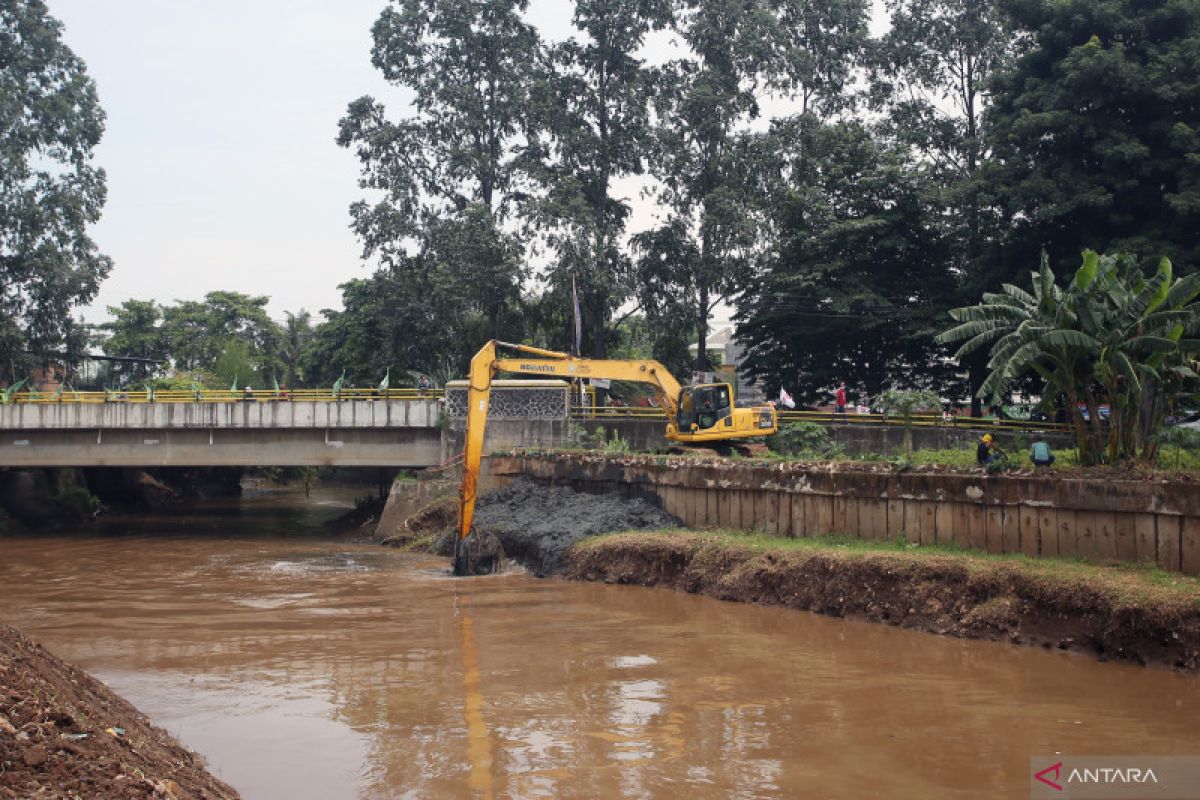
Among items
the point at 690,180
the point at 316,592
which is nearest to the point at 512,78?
the point at 690,180

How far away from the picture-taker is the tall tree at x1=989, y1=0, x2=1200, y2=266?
2658 cm

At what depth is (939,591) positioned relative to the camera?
16375 millimetres

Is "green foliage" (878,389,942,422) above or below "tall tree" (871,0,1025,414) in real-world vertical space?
below

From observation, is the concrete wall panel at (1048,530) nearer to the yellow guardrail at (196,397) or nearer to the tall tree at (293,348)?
the yellow guardrail at (196,397)

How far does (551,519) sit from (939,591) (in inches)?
423

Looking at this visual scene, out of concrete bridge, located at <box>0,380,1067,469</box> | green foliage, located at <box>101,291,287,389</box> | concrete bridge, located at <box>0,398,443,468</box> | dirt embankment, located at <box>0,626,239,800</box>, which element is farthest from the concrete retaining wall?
green foliage, located at <box>101,291,287,389</box>

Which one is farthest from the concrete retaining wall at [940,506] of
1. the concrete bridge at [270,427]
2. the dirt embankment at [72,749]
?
the dirt embankment at [72,749]

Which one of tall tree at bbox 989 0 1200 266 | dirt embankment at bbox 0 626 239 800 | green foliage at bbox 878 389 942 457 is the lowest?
dirt embankment at bbox 0 626 239 800

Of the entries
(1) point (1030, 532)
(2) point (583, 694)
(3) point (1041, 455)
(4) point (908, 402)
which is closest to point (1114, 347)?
(3) point (1041, 455)

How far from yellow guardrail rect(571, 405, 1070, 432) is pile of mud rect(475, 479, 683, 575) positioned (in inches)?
268

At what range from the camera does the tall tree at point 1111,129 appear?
26.6m

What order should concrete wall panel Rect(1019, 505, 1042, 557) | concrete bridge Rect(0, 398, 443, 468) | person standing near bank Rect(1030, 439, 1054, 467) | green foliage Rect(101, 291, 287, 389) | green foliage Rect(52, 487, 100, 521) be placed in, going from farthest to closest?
green foliage Rect(101, 291, 287, 389), green foliage Rect(52, 487, 100, 521), concrete bridge Rect(0, 398, 443, 468), person standing near bank Rect(1030, 439, 1054, 467), concrete wall panel Rect(1019, 505, 1042, 557)

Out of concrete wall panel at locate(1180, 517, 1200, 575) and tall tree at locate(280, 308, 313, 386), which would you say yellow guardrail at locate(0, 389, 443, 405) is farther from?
tall tree at locate(280, 308, 313, 386)

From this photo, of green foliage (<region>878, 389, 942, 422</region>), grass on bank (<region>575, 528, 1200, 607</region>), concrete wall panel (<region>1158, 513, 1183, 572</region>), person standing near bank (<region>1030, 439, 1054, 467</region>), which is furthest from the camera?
green foliage (<region>878, 389, 942, 422</region>)
